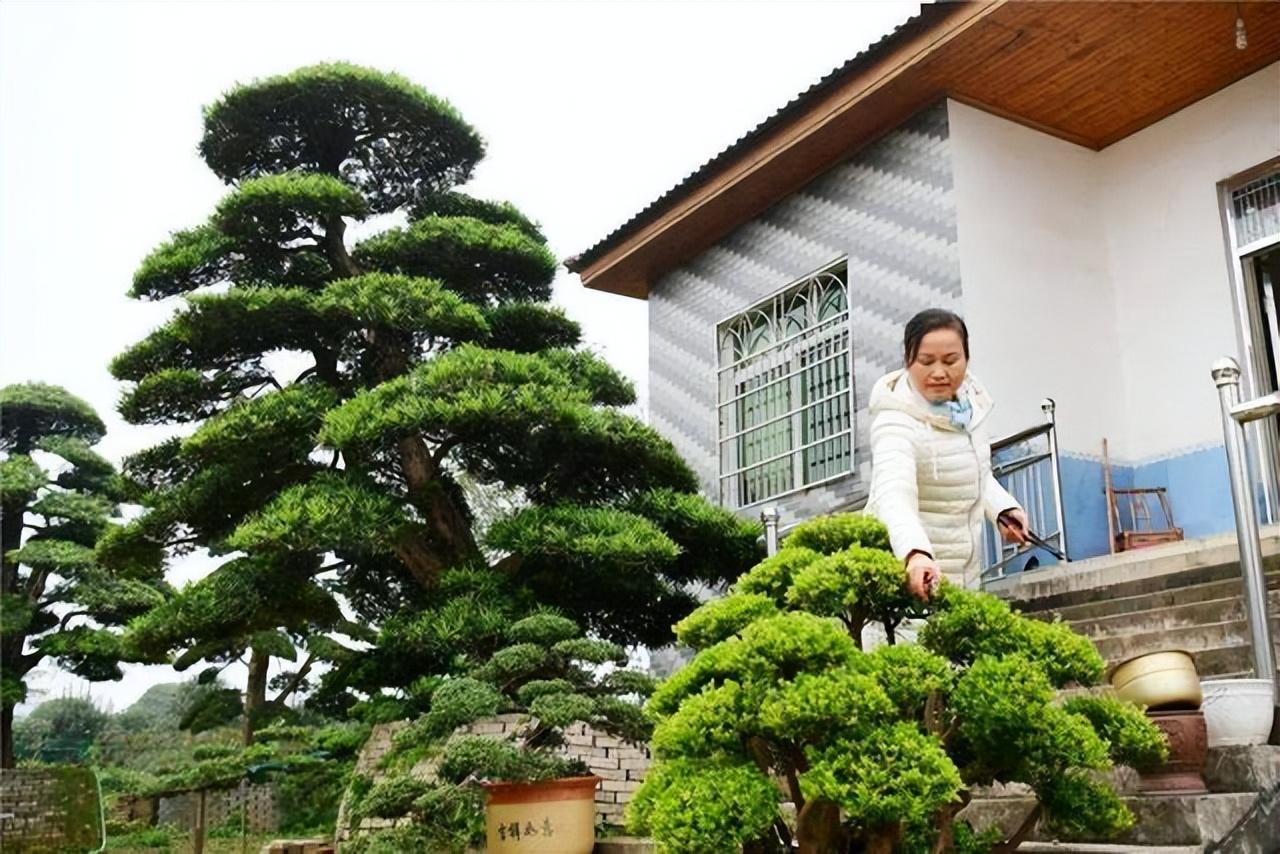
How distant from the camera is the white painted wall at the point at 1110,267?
7312 millimetres

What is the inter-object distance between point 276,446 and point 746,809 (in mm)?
5317

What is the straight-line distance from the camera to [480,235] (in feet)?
27.3

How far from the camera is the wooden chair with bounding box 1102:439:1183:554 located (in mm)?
7242

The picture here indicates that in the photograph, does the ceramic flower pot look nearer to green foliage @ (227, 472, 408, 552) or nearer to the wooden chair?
the wooden chair

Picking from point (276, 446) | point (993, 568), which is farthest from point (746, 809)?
point (276, 446)

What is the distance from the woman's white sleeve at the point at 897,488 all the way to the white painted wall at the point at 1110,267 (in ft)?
11.9

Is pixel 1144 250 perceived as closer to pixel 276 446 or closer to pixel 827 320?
pixel 827 320

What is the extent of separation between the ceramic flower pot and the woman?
730 mm

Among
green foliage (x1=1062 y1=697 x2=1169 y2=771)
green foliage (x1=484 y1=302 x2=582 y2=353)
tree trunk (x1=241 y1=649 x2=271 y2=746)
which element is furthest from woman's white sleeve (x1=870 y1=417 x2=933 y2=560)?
tree trunk (x1=241 y1=649 x2=271 y2=746)

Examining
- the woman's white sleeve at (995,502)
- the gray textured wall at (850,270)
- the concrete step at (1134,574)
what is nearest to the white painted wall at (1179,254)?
the gray textured wall at (850,270)

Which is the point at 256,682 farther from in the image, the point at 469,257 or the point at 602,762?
the point at 602,762

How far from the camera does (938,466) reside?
3799mm

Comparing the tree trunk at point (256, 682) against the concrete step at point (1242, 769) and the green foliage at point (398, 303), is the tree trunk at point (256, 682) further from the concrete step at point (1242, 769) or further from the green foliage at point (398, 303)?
the concrete step at point (1242, 769)

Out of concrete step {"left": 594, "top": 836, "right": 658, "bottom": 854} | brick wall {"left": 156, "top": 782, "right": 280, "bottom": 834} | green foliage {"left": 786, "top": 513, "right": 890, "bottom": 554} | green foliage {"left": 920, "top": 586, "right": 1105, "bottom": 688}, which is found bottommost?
brick wall {"left": 156, "top": 782, "right": 280, "bottom": 834}
